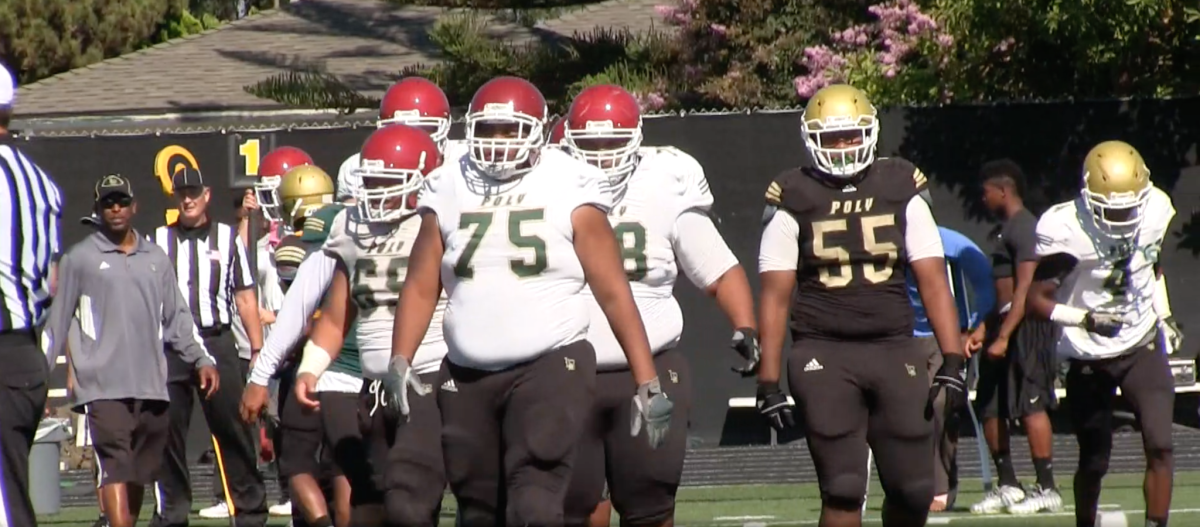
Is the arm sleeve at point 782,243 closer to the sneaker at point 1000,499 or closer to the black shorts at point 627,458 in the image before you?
the black shorts at point 627,458

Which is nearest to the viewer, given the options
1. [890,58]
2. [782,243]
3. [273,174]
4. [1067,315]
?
[782,243]

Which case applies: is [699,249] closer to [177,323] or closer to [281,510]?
[177,323]

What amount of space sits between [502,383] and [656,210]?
55.2 inches

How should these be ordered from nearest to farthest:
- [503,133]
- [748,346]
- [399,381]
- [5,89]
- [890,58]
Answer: [503,133] → [399,381] → [5,89] → [748,346] → [890,58]

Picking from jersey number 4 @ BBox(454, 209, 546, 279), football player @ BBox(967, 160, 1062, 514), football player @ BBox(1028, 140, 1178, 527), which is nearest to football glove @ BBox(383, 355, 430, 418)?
jersey number 4 @ BBox(454, 209, 546, 279)

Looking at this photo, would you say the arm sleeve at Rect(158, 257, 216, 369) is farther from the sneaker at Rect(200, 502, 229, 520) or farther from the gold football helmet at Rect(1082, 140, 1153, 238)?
the gold football helmet at Rect(1082, 140, 1153, 238)

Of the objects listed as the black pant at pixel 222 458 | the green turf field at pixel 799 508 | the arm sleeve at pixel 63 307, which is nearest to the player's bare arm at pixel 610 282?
the arm sleeve at pixel 63 307

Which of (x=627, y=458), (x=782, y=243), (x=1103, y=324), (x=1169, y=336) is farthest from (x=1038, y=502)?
(x=627, y=458)

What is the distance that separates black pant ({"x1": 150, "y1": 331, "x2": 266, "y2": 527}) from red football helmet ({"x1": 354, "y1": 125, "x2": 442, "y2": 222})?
3508 mm

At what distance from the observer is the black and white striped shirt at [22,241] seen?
716cm

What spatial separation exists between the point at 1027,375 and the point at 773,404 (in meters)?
3.85

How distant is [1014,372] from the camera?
11570 millimetres

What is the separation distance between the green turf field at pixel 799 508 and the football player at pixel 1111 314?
115 cm

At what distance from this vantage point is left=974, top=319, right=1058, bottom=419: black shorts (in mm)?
11352
